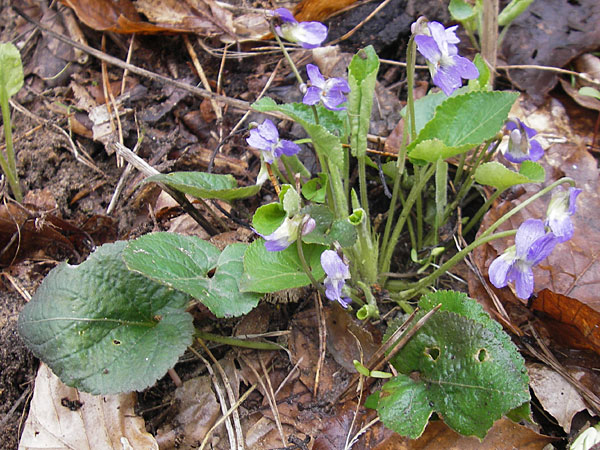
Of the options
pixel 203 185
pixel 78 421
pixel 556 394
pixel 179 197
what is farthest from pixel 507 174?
pixel 78 421

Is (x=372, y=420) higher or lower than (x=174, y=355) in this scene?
lower

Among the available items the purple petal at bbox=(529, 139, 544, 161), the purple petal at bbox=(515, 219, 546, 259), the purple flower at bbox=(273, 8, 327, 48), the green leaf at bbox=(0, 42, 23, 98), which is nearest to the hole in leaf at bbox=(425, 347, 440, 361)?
the purple petal at bbox=(515, 219, 546, 259)

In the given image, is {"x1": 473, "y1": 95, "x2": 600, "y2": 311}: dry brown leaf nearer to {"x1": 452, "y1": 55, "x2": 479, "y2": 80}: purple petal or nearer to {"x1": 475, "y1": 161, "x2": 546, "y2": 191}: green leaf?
{"x1": 475, "y1": 161, "x2": 546, "y2": 191}: green leaf

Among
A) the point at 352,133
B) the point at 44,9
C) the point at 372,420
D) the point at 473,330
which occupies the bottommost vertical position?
the point at 372,420

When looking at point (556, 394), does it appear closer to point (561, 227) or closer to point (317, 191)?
point (561, 227)

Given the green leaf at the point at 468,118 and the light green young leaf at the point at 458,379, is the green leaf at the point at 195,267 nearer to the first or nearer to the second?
the light green young leaf at the point at 458,379

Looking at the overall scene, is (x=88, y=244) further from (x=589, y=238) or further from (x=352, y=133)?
(x=589, y=238)

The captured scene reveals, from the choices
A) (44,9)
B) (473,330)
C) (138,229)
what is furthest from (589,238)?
(44,9)
